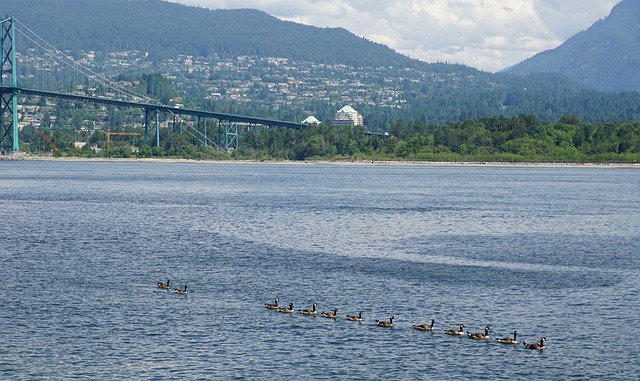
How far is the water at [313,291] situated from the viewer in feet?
78.4

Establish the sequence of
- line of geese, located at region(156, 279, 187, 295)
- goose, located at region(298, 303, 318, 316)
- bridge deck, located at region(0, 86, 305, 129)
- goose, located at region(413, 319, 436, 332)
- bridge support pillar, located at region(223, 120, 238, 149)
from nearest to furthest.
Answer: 1. goose, located at region(413, 319, 436, 332)
2. goose, located at region(298, 303, 318, 316)
3. line of geese, located at region(156, 279, 187, 295)
4. bridge deck, located at region(0, 86, 305, 129)
5. bridge support pillar, located at region(223, 120, 238, 149)

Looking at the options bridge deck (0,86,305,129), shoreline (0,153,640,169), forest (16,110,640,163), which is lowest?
shoreline (0,153,640,169)

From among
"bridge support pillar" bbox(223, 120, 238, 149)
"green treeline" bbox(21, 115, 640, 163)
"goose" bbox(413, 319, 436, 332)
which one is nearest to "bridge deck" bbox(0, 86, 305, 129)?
"bridge support pillar" bbox(223, 120, 238, 149)

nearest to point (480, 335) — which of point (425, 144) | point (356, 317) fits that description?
point (356, 317)

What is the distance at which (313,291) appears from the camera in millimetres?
32438

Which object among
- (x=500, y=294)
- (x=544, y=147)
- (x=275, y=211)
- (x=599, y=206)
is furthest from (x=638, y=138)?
(x=500, y=294)

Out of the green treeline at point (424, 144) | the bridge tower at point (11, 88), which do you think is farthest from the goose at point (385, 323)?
the green treeline at point (424, 144)

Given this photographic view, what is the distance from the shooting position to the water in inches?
941

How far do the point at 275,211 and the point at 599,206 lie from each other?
21.6m

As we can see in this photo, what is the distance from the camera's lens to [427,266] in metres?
38.1

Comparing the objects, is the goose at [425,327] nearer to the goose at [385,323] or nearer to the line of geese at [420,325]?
the line of geese at [420,325]

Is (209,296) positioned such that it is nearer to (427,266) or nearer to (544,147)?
(427,266)

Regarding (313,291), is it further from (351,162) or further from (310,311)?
(351,162)

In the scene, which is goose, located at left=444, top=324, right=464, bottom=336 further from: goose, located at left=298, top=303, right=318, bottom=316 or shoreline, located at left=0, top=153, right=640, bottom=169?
shoreline, located at left=0, top=153, right=640, bottom=169
